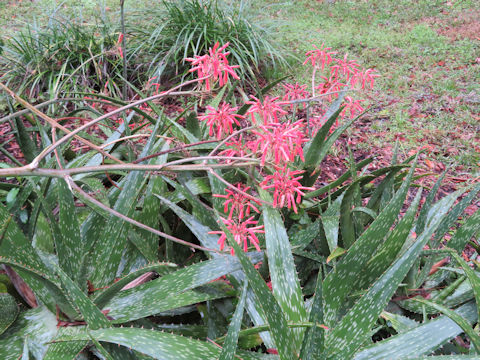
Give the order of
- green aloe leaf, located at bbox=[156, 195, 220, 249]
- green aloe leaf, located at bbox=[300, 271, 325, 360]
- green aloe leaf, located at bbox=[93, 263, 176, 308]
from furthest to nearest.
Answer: green aloe leaf, located at bbox=[156, 195, 220, 249] < green aloe leaf, located at bbox=[93, 263, 176, 308] < green aloe leaf, located at bbox=[300, 271, 325, 360]

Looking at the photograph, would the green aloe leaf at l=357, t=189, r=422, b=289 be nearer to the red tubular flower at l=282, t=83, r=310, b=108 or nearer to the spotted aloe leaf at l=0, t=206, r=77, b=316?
the red tubular flower at l=282, t=83, r=310, b=108

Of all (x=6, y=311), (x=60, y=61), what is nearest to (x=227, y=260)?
(x=6, y=311)

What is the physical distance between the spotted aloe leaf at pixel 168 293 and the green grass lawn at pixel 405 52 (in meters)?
1.33

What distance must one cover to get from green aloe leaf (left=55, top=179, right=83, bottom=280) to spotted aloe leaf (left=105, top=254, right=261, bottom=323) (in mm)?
171

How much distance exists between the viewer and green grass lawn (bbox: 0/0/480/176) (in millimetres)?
3340

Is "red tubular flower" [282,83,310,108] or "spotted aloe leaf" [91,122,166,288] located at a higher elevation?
"red tubular flower" [282,83,310,108]

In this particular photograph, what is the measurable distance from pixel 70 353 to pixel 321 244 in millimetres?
810

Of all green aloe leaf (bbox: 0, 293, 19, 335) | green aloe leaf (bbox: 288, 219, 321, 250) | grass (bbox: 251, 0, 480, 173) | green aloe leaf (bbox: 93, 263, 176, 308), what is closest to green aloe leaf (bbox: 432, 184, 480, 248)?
green aloe leaf (bbox: 288, 219, 321, 250)

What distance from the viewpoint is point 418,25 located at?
5.66m

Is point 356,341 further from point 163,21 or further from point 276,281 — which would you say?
point 163,21

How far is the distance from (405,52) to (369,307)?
186 inches

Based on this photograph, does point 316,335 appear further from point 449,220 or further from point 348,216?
point 449,220

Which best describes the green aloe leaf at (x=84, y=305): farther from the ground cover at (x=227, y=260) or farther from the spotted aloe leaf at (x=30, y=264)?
the spotted aloe leaf at (x=30, y=264)

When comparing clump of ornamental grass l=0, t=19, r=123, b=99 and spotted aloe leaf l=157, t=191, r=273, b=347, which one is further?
clump of ornamental grass l=0, t=19, r=123, b=99
